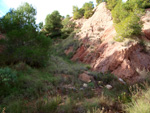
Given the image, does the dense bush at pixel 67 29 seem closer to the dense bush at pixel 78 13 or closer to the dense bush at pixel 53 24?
the dense bush at pixel 53 24

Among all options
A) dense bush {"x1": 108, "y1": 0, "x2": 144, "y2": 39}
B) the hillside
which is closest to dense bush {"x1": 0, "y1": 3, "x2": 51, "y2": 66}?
the hillside

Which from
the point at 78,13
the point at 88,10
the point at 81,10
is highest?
the point at 81,10

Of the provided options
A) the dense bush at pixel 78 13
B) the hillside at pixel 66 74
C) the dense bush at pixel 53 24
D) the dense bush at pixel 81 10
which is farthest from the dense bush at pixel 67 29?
the hillside at pixel 66 74

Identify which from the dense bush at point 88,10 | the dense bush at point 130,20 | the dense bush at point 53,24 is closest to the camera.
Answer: the dense bush at point 130,20

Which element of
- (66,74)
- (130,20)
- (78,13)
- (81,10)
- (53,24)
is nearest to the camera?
(66,74)

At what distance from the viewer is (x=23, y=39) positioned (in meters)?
7.28

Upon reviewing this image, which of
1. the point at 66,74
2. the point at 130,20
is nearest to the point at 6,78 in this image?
the point at 66,74

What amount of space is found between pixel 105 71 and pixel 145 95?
5.06 m

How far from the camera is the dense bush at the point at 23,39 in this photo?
689 centimetres

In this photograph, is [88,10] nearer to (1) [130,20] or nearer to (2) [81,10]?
(2) [81,10]

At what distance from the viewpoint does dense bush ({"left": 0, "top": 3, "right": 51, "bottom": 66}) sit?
6.89 metres

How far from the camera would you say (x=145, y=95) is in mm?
3539

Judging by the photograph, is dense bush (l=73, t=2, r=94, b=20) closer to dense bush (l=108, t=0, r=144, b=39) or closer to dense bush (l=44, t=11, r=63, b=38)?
dense bush (l=44, t=11, r=63, b=38)

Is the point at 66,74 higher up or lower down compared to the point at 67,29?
lower down
